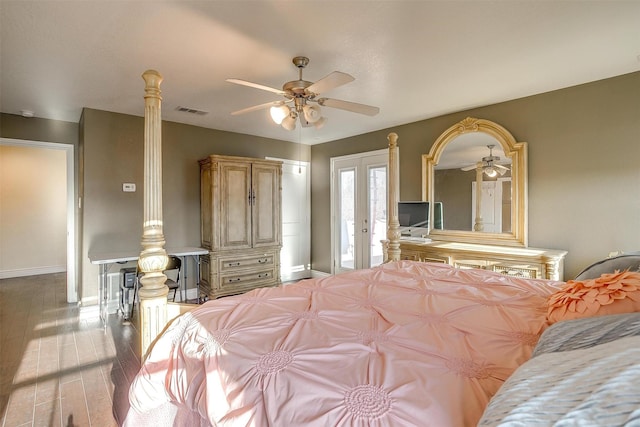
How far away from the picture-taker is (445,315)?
1408mm

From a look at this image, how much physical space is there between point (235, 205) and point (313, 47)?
2.64 m

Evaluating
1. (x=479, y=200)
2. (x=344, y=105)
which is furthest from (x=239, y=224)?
(x=479, y=200)

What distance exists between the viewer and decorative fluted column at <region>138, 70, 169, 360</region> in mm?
1611

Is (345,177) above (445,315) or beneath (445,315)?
above

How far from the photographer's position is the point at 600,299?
1119 millimetres

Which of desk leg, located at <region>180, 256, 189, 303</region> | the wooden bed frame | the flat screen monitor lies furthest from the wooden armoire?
the wooden bed frame

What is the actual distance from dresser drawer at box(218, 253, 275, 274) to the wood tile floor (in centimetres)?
129

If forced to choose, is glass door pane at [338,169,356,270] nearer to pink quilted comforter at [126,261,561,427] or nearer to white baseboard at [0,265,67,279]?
pink quilted comforter at [126,261,561,427]

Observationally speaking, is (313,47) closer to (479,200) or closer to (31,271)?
(479,200)

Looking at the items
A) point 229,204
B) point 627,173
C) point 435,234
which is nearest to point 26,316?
point 229,204

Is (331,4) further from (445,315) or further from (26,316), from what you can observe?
(26,316)

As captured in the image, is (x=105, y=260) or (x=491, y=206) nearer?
(x=105, y=260)

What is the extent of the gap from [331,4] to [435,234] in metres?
3.12

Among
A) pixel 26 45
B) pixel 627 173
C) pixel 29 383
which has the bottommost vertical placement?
pixel 29 383
